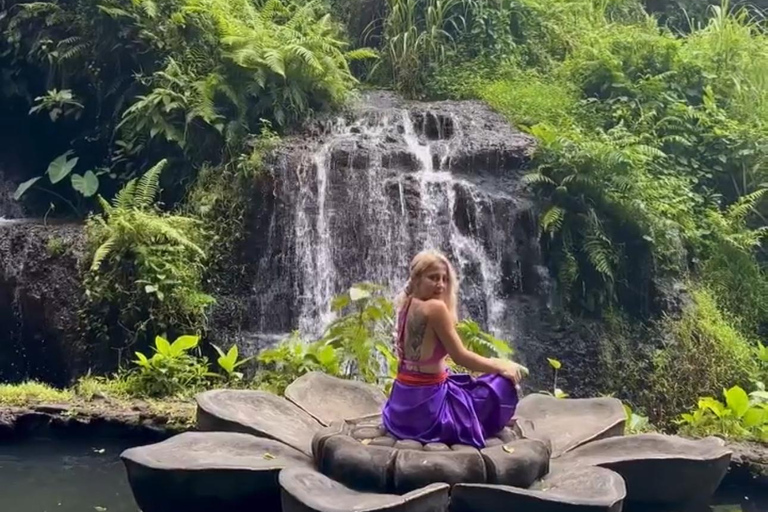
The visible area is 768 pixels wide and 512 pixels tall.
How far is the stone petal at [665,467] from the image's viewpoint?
414cm

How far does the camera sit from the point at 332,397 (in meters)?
5.13

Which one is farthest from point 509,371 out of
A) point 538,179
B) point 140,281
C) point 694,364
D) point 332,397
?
point 694,364

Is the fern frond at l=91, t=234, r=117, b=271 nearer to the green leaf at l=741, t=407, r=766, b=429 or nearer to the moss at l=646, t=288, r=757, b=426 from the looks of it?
the moss at l=646, t=288, r=757, b=426

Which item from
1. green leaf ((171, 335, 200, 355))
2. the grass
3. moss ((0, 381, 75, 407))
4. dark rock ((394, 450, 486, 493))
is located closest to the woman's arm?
dark rock ((394, 450, 486, 493))

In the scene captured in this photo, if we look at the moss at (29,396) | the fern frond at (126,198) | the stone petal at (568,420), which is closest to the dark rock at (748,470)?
the stone petal at (568,420)

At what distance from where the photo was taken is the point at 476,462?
3.85 meters

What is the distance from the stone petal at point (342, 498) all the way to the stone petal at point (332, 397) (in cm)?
100

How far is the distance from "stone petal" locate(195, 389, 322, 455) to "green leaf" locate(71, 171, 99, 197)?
5036 millimetres

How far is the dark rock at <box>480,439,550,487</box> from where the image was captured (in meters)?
3.86

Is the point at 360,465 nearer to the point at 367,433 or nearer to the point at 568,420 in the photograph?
the point at 367,433

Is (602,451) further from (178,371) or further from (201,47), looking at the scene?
(201,47)

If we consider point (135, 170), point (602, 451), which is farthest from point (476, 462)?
point (135, 170)

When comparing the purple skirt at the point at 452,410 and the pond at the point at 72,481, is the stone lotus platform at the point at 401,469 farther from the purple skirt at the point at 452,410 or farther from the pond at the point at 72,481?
the pond at the point at 72,481

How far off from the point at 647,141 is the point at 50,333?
255 inches
